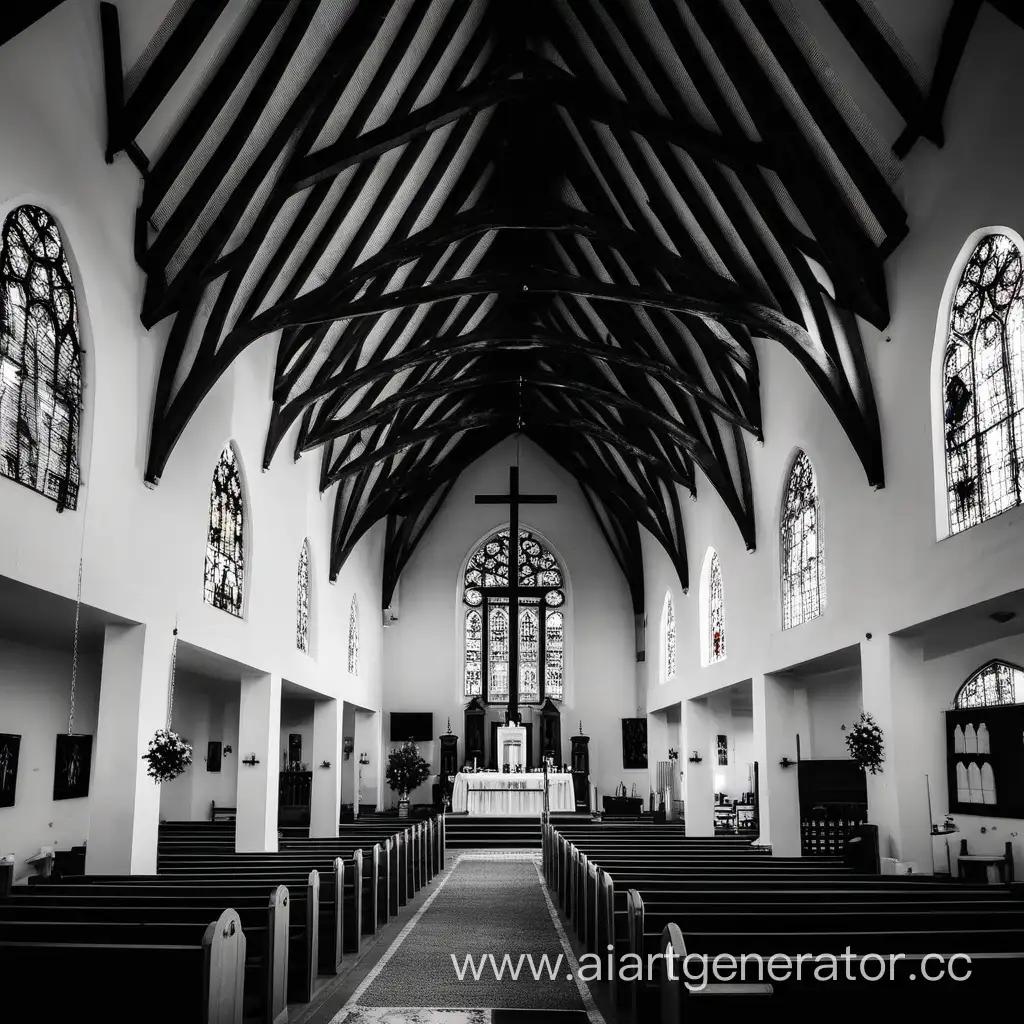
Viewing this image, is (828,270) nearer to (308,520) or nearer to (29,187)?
(29,187)

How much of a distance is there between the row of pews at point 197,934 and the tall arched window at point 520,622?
16.6 meters

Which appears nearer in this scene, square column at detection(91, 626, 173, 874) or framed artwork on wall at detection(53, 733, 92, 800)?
square column at detection(91, 626, 173, 874)

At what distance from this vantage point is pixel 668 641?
25828 mm

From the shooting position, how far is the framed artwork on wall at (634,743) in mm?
28406

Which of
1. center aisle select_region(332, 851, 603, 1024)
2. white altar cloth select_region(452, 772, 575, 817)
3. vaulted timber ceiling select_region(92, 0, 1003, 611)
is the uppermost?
vaulted timber ceiling select_region(92, 0, 1003, 611)

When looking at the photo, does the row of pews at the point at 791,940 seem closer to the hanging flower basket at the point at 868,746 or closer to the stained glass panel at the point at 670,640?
the hanging flower basket at the point at 868,746

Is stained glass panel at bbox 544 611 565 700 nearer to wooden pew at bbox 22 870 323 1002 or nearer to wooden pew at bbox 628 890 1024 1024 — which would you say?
wooden pew at bbox 22 870 323 1002

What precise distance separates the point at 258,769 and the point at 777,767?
25.7 ft

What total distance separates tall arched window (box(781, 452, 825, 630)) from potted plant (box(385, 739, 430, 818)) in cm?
1257

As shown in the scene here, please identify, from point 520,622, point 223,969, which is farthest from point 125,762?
point 520,622

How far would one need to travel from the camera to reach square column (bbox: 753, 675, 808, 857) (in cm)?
1559

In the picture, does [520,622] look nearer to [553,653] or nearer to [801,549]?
[553,653]

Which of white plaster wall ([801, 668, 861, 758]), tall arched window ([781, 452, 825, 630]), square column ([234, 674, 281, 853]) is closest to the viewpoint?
tall arched window ([781, 452, 825, 630])

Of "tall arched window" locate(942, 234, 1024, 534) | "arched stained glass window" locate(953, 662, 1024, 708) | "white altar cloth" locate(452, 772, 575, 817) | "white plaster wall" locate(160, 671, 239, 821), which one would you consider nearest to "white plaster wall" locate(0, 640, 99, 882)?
"white plaster wall" locate(160, 671, 239, 821)
